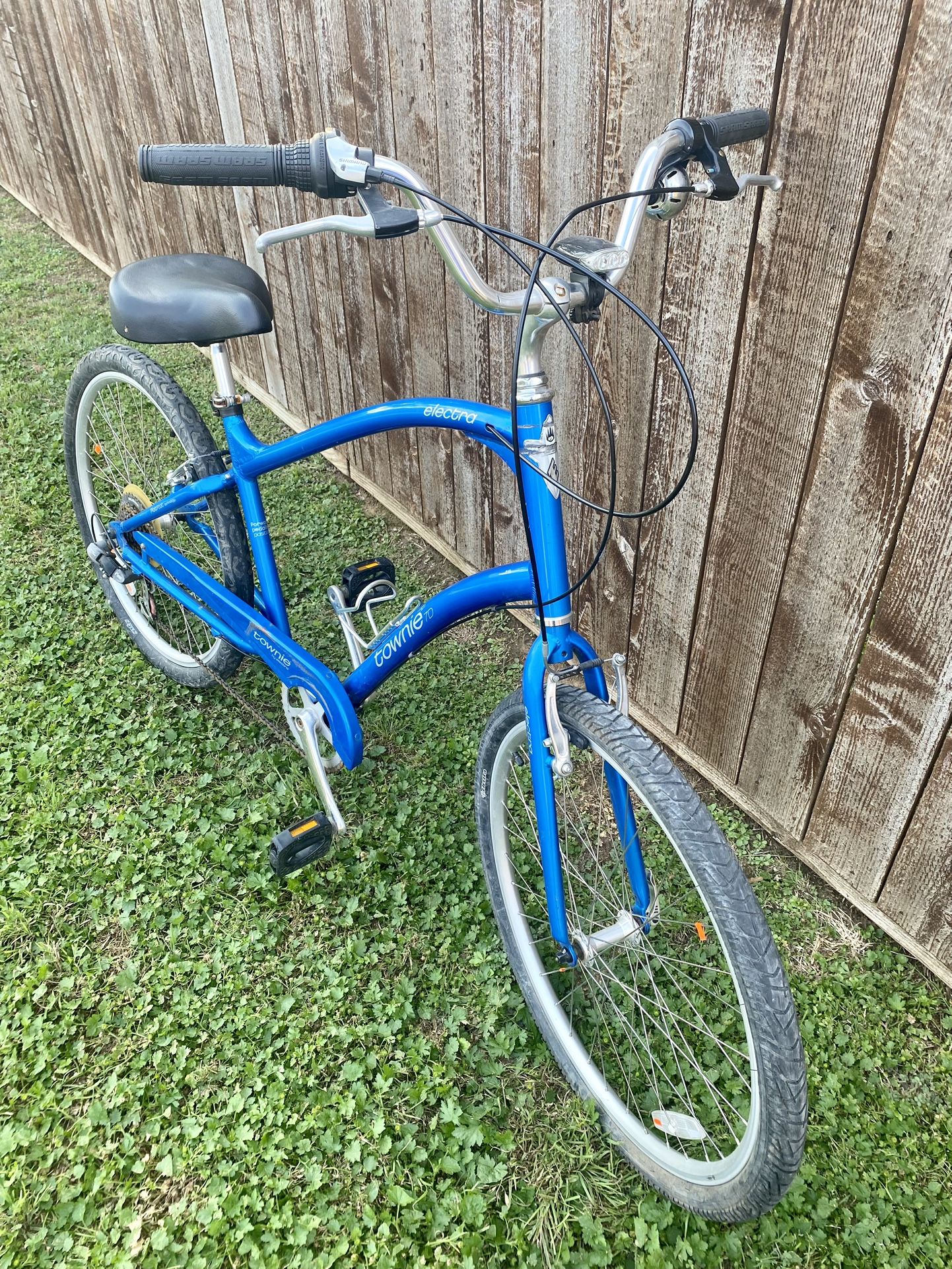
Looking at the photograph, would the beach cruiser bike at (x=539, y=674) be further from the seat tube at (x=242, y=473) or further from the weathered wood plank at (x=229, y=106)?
the weathered wood plank at (x=229, y=106)

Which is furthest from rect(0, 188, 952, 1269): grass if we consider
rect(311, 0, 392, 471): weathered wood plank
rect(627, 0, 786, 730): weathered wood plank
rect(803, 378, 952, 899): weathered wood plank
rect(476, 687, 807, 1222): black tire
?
rect(311, 0, 392, 471): weathered wood plank

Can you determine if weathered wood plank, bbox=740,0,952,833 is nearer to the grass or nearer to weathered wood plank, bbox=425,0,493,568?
the grass

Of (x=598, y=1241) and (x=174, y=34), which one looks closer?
(x=598, y=1241)

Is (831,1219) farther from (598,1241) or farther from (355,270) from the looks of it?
(355,270)

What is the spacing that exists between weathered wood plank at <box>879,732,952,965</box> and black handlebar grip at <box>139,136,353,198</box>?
1.42m

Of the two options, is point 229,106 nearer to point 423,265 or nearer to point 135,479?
point 423,265

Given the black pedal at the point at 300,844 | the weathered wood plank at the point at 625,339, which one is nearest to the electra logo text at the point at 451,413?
the weathered wood plank at the point at 625,339

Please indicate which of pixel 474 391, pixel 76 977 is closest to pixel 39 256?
pixel 474 391

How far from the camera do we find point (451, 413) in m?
1.62

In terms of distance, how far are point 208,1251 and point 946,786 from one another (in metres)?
1.56

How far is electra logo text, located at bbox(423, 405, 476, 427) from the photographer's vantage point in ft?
5.18

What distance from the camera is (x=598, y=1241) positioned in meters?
1.51

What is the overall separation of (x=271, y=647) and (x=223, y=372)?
651mm

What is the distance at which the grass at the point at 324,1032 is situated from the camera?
5.08ft
